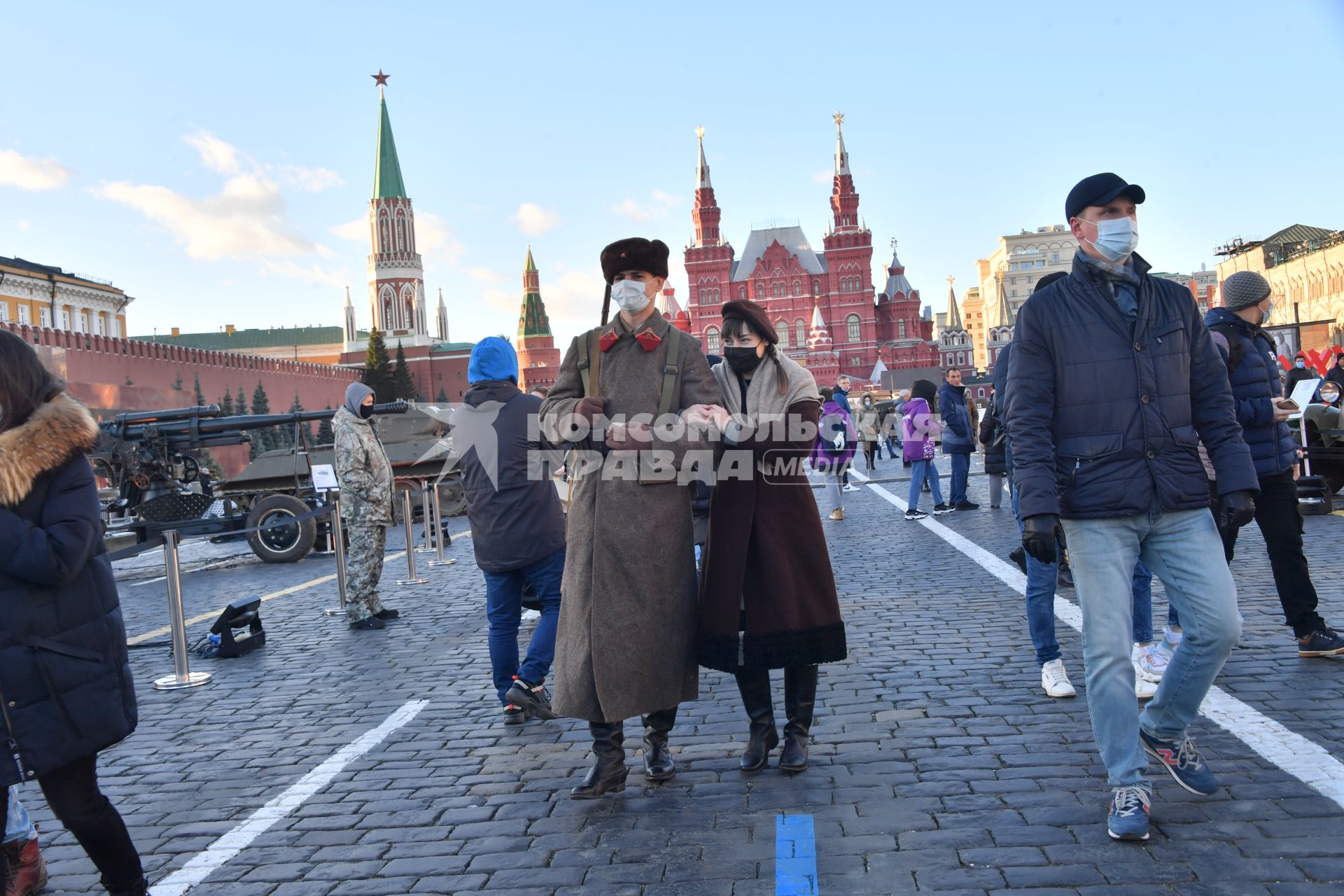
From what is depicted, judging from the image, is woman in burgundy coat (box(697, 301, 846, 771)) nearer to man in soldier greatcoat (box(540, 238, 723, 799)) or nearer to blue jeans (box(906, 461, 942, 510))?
man in soldier greatcoat (box(540, 238, 723, 799))

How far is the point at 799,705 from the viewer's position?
418cm

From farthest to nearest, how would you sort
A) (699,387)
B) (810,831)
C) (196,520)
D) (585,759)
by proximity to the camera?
1. (196,520)
2. (585,759)
3. (699,387)
4. (810,831)

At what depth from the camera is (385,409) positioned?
14.3m

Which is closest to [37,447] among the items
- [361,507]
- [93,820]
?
[93,820]

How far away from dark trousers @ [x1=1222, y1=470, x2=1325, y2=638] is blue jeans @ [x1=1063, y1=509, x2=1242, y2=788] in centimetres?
207

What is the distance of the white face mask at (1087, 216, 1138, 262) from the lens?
11.4ft

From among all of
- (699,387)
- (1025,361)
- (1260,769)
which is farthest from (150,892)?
(1260,769)

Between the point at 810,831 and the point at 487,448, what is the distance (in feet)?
8.80

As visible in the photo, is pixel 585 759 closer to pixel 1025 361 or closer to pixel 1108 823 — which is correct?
pixel 1108 823

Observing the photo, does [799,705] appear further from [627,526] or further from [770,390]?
[770,390]

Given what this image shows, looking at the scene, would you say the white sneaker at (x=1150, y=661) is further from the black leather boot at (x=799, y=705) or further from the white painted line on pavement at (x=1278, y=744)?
the black leather boot at (x=799, y=705)

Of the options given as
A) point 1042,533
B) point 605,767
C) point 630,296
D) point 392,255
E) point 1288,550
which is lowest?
point 605,767

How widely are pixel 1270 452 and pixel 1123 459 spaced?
2235mm

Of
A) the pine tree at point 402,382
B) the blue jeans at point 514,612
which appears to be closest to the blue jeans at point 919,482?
the blue jeans at point 514,612
